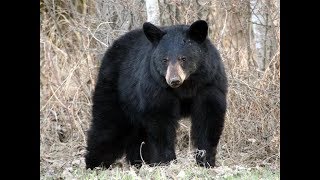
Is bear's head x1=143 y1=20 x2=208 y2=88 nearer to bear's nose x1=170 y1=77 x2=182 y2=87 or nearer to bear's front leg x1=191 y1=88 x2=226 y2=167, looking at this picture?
bear's nose x1=170 y1=77 x2=182 y2=87

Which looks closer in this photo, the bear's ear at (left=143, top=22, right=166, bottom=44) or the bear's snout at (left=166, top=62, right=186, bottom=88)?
the bear's snout at (left=166, top=62, right=186, bottom=88)

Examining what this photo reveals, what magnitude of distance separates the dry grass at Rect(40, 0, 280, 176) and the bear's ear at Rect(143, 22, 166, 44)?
173 cm

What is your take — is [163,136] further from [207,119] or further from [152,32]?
[152,32]

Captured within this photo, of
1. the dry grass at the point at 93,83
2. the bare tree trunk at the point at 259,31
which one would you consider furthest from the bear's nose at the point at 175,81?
the bare tree trunk at the point at 259,31

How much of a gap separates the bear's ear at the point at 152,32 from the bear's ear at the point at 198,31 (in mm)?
341

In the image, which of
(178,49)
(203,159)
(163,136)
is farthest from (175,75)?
(203,159)

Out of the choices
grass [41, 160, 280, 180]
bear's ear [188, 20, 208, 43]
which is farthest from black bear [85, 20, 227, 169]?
grass [41, 160, 280, 180]

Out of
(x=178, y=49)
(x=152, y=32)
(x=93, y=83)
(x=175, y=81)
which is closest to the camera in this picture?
(x=175, y=81)

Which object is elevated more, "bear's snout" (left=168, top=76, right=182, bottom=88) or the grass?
"bear's snout" (left=168, top=76, right=182, bottom=88)

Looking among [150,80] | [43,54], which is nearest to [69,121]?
[43,54]

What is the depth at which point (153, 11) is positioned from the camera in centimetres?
978

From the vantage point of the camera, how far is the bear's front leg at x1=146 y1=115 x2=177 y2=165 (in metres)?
7.36

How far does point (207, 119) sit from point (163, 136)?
54 cm

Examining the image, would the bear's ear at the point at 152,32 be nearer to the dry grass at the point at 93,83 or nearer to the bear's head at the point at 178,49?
the bear's head at the point at 178,49
